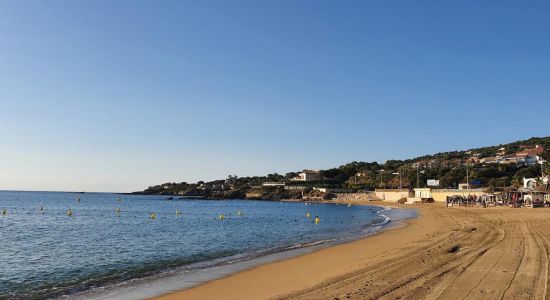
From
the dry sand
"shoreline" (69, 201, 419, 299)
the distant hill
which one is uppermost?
the distant hill

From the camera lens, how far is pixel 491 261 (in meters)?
15.2

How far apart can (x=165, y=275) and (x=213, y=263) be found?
145 inches

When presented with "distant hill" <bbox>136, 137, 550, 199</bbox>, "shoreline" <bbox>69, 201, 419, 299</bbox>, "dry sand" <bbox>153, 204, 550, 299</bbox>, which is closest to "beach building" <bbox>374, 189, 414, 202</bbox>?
"distant hill" <bbox>136, 137, 550, 199</bbox>

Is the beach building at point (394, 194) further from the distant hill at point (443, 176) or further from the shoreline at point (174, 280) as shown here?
the shoreline at point (174, 280)

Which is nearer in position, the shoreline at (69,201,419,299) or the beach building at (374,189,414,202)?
the shoreline at (69,201,419,299)

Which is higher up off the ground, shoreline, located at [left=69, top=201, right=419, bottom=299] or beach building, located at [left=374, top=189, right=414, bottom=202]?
beach building, located at [left=374, top=189, right=414, bottom=202]

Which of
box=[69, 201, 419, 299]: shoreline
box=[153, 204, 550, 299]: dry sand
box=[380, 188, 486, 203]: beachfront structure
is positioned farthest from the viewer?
box=[380, 188, 486, 203]: beachfront structure

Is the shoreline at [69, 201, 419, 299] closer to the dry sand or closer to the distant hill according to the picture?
the dry sand

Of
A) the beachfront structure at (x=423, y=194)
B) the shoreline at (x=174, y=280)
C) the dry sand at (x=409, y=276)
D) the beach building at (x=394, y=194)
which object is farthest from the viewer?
the beach building at (x=394, y=194)

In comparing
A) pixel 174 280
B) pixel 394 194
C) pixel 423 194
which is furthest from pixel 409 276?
pixel 394 194

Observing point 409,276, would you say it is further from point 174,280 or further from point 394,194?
point 394,194

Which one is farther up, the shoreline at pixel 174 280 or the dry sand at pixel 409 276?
the dry sand at pixel 409 276

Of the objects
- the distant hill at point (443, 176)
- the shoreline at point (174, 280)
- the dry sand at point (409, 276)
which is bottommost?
the shoreline at point (174, 280)

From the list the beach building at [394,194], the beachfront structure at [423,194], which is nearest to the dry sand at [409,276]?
the beachfront structure at [423,194]
